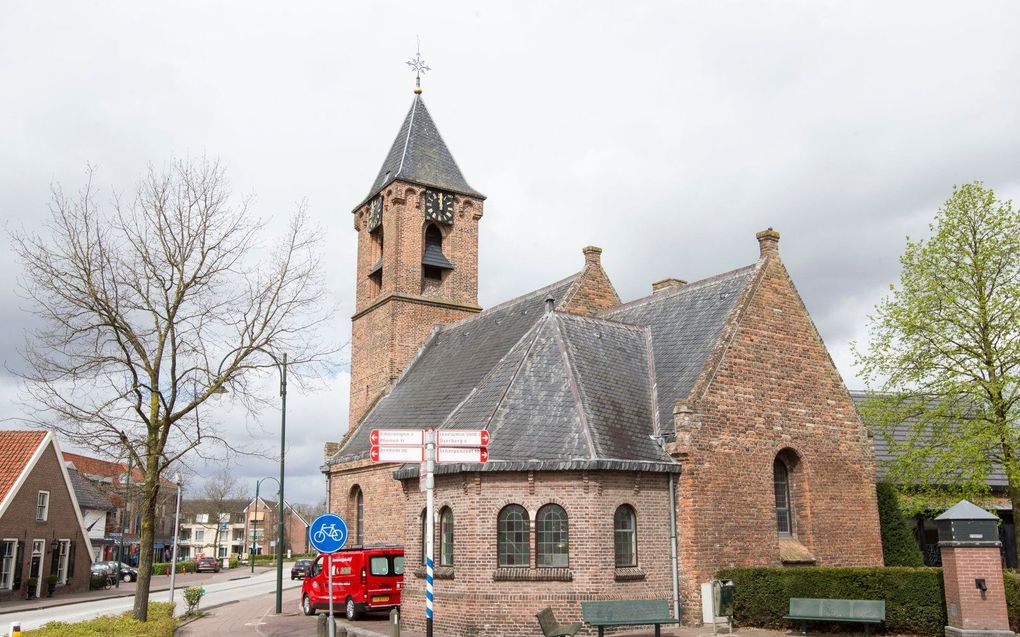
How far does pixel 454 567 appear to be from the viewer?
18531 millimetres

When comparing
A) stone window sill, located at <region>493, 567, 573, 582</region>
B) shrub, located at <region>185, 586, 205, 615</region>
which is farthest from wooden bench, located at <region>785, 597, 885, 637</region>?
shrub, located at <region>185, 586, 205, 615</region>

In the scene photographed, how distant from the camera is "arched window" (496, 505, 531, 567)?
18.1 meters

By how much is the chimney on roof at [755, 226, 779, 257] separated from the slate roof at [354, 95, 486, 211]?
16563 millimetres

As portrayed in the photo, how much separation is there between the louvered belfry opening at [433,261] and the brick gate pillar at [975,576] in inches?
905

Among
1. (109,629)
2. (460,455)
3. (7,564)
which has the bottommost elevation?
(109,629)

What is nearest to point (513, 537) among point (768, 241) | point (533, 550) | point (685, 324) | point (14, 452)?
point (533, 550)

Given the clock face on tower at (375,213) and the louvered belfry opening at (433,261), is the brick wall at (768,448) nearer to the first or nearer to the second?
the louvered belfry opening at (433,261)

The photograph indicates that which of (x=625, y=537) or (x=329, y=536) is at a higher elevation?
(x=329, y=536)

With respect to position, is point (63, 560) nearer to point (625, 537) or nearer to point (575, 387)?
point (575, 387)

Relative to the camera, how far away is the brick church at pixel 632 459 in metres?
18.1

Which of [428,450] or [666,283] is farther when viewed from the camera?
[666,283]

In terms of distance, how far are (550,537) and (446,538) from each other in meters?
2.56

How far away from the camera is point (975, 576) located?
16094 millimetres

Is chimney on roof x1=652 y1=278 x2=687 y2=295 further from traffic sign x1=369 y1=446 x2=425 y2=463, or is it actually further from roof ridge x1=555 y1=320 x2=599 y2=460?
traffic sign x1=369 y1=446 x2=425 y2=463
